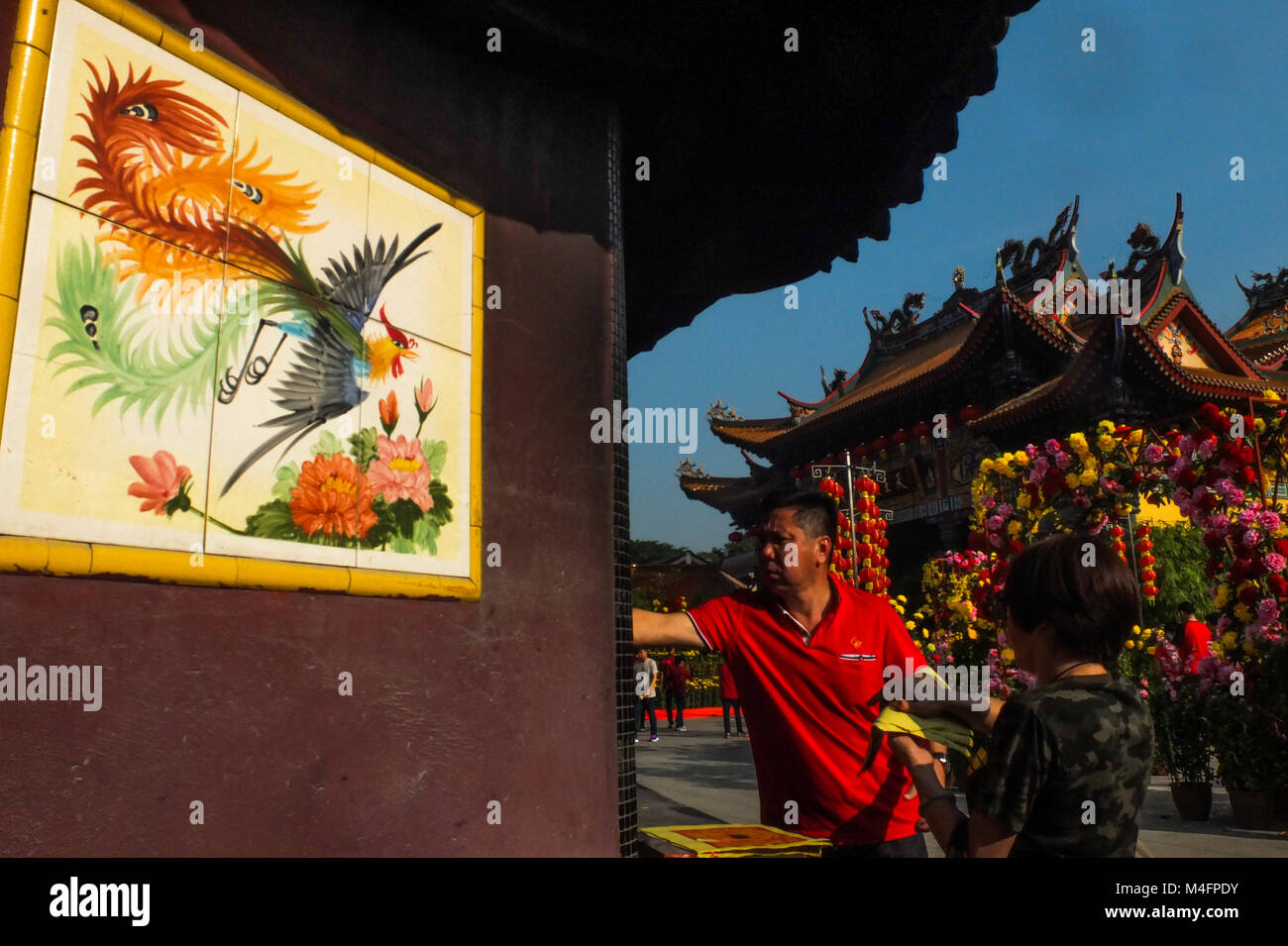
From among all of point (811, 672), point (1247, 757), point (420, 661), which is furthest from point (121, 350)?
point (1247, 757)

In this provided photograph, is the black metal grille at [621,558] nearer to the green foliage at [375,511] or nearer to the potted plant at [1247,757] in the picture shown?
the green foliage at [375,511]

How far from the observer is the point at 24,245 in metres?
2.20

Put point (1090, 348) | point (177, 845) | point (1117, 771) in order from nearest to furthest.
Result: point (1117, 771)
point (177, 845)
point (1090, 348)

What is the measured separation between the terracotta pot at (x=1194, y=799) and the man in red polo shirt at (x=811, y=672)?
6.95 meters

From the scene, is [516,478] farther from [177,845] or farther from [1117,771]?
A: [1117,771]

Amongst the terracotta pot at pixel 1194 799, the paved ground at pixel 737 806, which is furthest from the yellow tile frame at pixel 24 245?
the terracotta pot at pixel 1194 799

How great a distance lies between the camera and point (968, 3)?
149 inches

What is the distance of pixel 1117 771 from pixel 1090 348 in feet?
71.9

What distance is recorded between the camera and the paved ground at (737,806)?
7055 millimetres

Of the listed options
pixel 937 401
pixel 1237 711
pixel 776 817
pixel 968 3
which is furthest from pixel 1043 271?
pixel 776 817

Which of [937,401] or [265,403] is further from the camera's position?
[937,401]

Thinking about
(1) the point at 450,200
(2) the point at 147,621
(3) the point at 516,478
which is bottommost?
(2) the point at 147,621

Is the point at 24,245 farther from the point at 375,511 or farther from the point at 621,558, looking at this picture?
the point at 621,558

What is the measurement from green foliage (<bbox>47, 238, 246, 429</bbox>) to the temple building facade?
19.7m
